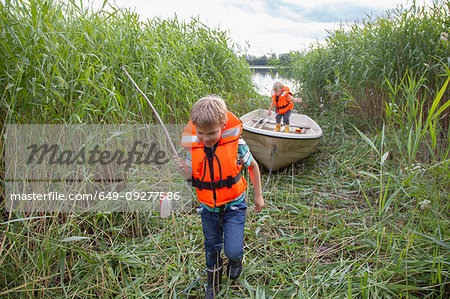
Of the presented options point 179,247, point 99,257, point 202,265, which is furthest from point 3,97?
point 202,265

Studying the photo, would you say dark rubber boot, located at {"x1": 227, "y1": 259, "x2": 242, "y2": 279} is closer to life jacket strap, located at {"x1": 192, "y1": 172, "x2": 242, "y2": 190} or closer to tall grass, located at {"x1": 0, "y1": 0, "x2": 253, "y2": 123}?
life jacket strap, located at {"x1": 192, "y1": 172, "x2": 242, "y2": 190}

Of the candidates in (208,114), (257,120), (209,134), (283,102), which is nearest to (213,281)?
(209,134)

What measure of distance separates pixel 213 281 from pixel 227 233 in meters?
0.36

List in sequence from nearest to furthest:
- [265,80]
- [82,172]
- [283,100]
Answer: [82,172]
[283,100]
[265,80]

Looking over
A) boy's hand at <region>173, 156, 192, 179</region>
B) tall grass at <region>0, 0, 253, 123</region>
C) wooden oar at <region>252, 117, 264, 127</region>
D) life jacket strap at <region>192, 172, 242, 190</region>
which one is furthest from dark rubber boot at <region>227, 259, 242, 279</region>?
wooden oar at <region>252, 117, 264, 127</region>

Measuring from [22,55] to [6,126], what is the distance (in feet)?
1.85

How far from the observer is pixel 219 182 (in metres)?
2.02

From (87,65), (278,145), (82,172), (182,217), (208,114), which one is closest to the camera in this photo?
(208,114)

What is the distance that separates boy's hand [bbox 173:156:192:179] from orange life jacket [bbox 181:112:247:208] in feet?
0.17

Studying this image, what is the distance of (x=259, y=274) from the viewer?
2.47 metres

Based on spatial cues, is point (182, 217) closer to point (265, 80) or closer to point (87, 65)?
point (87, 65)

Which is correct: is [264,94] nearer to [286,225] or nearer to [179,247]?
[286,225]

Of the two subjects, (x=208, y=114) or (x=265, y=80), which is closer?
(x=208, y=114)

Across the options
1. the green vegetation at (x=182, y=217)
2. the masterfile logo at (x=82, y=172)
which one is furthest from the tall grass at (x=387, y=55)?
the masterfile logo at (x=82, y=172)
